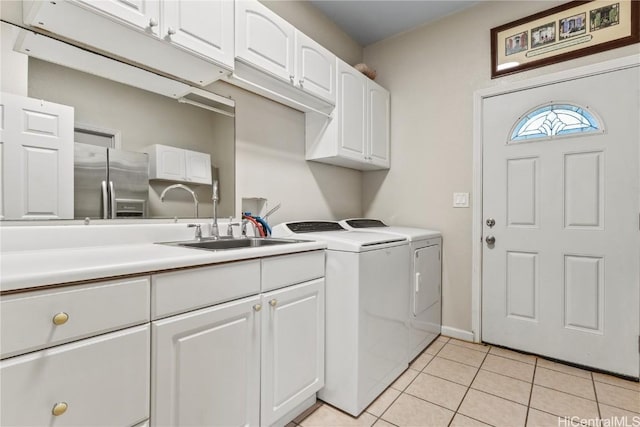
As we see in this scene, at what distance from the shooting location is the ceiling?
8.28ft

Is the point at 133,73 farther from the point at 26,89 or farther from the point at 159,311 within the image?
the point at 159,311

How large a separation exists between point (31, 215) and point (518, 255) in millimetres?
2958

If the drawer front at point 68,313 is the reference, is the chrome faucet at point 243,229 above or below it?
above

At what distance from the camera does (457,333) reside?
2611mm

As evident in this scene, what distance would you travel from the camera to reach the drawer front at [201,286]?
3.27 ft

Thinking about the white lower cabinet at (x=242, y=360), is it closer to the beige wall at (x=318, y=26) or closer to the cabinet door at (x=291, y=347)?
the cabinet door at (x=291, y=347)

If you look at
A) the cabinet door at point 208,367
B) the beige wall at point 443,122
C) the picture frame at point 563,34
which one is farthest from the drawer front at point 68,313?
the picture frame at point 563,34

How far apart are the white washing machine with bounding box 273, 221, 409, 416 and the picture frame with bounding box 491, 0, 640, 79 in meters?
1.83

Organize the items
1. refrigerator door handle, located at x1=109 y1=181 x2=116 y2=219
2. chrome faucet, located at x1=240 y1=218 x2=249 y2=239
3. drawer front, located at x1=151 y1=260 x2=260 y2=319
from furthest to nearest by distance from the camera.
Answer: chrome faucet, located at x1=240 y1=218 x2=249 y2=239
refrigerator door handle, located at x1=109 y1=181 x2=116 y2=219
drawer front, located at x1=151 y1=260 x2=260 y2=319

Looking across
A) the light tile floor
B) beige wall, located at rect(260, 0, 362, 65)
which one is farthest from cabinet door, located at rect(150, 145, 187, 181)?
the light tile floor

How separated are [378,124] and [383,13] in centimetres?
94

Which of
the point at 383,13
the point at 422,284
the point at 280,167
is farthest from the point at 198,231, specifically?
the point at 383,13

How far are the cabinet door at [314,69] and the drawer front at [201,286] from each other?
4.40ft

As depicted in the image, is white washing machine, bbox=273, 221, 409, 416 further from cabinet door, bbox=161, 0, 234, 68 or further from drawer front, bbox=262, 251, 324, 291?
cabinet door, bbox=161, 0, 234, 68
